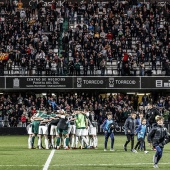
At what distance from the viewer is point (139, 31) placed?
56.9 meters

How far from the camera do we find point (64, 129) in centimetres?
3231

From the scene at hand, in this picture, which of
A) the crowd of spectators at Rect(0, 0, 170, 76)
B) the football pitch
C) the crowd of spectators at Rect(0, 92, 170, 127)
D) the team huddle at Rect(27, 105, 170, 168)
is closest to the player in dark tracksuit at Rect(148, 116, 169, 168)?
the football pitch

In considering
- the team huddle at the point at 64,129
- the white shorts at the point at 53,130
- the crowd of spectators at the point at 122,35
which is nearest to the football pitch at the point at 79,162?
the team huddle at the point at 64,129

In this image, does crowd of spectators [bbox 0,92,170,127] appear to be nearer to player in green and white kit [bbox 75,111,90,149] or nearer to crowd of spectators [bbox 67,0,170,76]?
crowd of spectators [bbox 67,0,170,76]

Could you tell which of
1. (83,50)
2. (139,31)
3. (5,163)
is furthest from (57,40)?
(5,163)

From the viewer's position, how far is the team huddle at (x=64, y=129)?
3259cm

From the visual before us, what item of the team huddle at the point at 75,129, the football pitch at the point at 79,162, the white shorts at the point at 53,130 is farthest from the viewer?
the white shorts at the point at 53,130

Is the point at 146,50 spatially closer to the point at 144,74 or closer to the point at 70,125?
the point at 144,74

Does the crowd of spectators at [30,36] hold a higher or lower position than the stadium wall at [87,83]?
higher

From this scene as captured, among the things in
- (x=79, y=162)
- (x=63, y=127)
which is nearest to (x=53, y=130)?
(x=63, y=127)

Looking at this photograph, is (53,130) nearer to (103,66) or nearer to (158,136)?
(158,136)

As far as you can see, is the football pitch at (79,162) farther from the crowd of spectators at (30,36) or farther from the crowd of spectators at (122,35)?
the crowd of spectators at (122,35)

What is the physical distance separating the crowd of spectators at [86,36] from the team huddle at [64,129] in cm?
1941

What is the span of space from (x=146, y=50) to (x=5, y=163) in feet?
109
